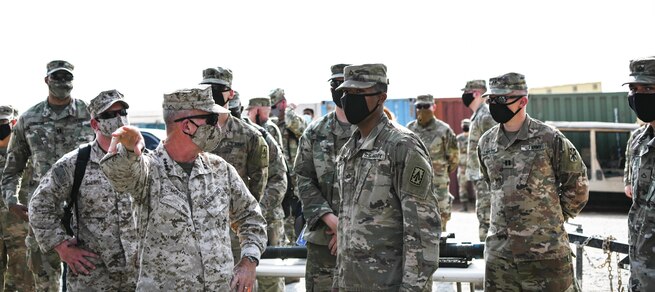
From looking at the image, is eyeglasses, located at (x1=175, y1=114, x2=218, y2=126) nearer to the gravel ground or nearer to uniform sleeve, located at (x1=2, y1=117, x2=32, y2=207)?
uniform sleeve, located at (x1=2, y1=117, x2=32, y2=207)

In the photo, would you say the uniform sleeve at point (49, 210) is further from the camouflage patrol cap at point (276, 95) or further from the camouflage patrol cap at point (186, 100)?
the camouflage patrol cap at point (276, 95)

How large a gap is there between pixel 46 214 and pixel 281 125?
7.24m

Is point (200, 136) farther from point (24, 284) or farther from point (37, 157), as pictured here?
point (24, 284)

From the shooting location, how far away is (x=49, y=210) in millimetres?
5355

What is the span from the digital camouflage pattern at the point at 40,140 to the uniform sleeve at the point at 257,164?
1.69 metres

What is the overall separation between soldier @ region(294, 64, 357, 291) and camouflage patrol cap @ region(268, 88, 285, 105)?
248 inches

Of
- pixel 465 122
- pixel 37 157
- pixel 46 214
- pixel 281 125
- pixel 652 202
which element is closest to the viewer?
pixel 652 202

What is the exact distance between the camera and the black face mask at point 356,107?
15.8ft

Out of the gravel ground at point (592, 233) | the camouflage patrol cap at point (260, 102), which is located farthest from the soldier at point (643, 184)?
the camouflage patrol cap at point (260, 102)

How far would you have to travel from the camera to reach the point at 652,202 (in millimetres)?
4848

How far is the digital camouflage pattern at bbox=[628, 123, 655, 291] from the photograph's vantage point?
191 inches

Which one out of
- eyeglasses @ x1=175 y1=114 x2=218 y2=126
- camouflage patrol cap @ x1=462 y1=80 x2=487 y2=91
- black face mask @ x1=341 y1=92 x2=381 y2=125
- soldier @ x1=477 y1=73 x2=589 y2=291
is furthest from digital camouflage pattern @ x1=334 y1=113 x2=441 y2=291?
camouflage patrol cap @ x1=462 y1=80 x2=487 y2=91

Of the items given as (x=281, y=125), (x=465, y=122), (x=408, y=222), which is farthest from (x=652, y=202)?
(x=465, y=122)

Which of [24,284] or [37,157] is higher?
[37,157]
